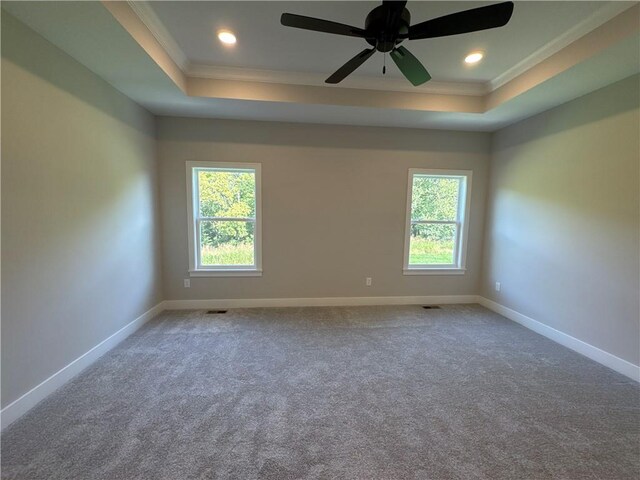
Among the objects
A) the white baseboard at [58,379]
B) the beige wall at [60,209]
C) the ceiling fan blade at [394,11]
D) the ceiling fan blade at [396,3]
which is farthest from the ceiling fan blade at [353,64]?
the white baseboard at [58,379]

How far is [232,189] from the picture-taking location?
396 centimetres

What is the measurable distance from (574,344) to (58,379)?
4.87 metres

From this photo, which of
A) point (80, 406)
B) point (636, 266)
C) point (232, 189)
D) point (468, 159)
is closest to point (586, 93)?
point (468, 159)

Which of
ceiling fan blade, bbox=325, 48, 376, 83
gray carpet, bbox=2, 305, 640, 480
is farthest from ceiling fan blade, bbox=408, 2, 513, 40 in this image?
gray carpet, bbox=2, 305, 640, 480

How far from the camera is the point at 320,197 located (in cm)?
407

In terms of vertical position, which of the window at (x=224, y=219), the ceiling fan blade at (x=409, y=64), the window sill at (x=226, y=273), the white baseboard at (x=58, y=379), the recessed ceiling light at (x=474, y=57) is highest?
the recessed ceiling light at (x=474, y=57)

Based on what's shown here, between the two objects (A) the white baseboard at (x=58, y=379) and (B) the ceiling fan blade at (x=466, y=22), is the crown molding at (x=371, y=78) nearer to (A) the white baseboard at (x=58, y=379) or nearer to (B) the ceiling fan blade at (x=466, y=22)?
(B) the ceiling fan blade at (x=466, y=22)

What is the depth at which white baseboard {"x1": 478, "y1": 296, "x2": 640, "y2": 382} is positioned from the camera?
248 centimetres


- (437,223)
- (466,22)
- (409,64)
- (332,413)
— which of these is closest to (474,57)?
(409,64)

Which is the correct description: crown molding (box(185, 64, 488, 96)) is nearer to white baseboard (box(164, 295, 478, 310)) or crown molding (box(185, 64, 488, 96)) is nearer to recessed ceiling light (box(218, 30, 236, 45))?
recessed ceiling light (box(218, 30, 236, 45))

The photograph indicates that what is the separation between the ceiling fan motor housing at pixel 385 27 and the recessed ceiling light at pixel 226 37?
4.31ft

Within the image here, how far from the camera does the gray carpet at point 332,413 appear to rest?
1.54 m

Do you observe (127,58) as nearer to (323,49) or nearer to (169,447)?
(323,49)

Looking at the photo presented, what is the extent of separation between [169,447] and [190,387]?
596 mm
